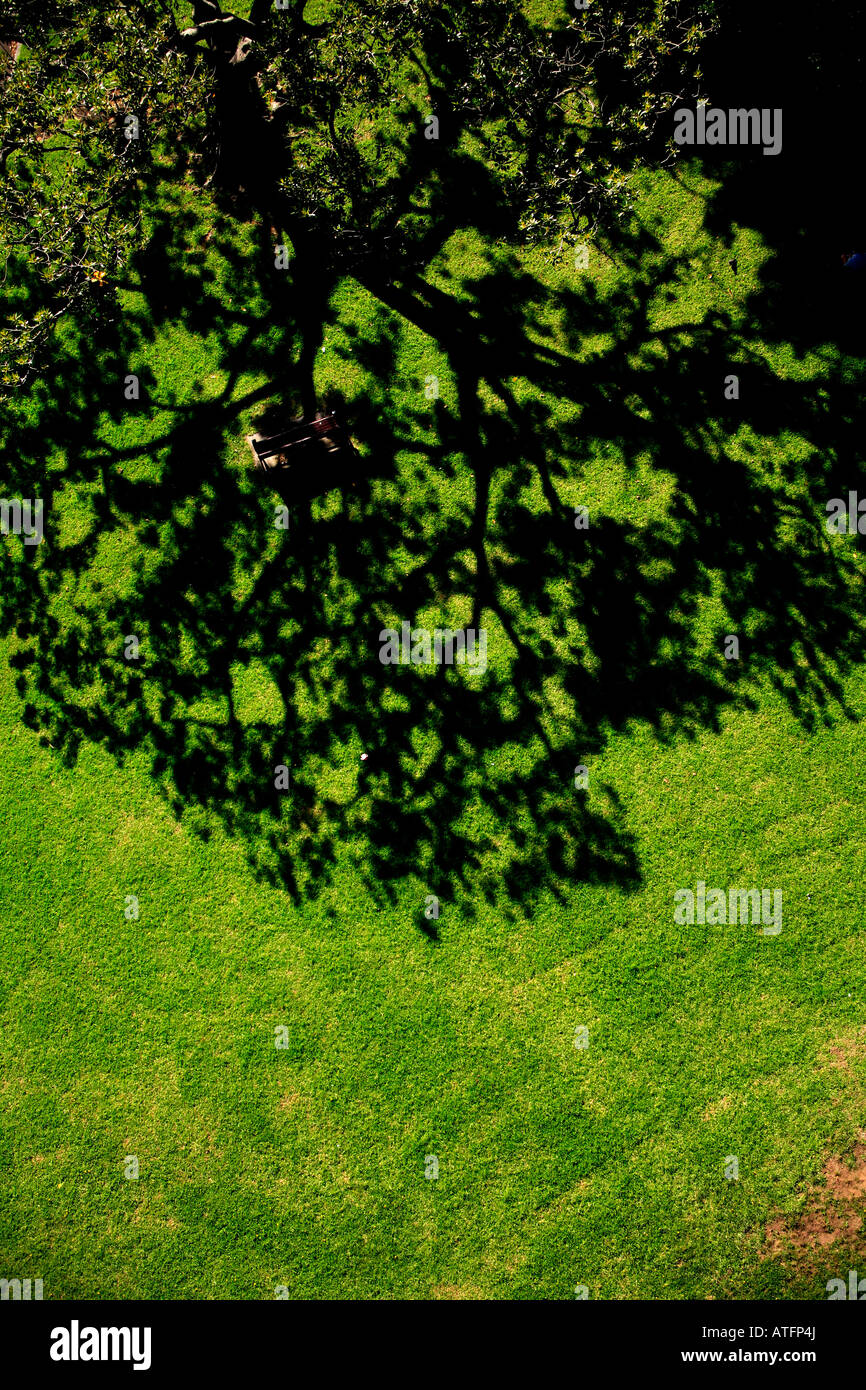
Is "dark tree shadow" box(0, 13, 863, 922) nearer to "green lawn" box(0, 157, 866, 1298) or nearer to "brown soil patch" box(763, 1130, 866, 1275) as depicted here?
"green lawn" box(0, 157, 866, 1298)

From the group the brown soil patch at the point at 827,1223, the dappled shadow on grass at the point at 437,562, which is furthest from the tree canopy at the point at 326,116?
the brown soil patch at the point at 827,1223

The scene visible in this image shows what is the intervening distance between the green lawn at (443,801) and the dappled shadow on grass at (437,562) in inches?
2.1

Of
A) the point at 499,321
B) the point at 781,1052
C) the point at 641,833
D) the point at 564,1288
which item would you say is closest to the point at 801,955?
the point at 781,1052

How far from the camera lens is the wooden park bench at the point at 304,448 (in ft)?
35.4

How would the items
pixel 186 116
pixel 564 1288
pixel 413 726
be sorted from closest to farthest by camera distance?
pixel 564 1288 < pixel 186 116 < pixel 413 726

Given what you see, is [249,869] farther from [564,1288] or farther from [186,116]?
[186,116]

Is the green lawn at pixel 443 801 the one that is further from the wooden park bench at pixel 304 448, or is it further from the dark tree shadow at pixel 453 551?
the wooden park bench at pixel 304 448

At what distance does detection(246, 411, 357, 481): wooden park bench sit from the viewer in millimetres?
10781

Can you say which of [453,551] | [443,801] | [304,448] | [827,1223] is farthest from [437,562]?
[827,1223]

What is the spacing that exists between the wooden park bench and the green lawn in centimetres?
52

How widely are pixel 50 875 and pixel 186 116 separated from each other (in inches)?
382

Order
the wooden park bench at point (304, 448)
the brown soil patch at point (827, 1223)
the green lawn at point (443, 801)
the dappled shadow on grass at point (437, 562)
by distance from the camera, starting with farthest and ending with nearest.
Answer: the wooden park bench at point (304, 448), the dappled shadow on grass at point (437, 562), the green lawn at point (443, 801), the brown soil patch at point (827, 1223)

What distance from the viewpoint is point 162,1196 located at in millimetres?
9562

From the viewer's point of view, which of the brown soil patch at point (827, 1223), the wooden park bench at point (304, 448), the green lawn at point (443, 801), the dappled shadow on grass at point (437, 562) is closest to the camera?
the brown soil patch at point (827, 1223)
